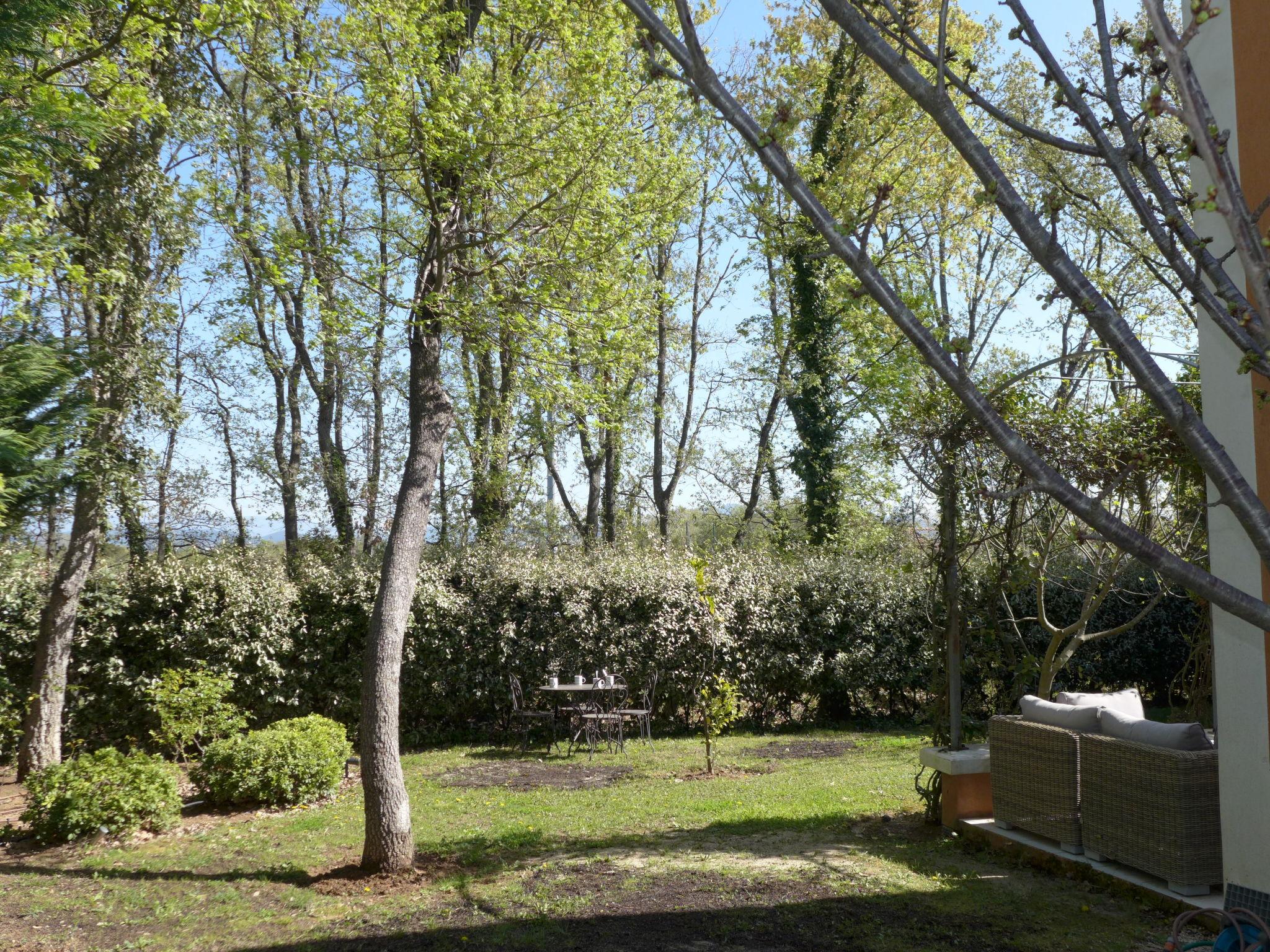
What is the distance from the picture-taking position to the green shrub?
6.63 meters

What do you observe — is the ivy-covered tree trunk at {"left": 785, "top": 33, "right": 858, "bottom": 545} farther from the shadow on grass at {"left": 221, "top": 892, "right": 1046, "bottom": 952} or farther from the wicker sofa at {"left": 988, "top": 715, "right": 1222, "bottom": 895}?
the shadow on grass at {"left": 221, "top": 892, "right": 1046, "bottom": 952}

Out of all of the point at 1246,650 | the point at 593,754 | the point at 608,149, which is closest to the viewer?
the point at 1246,650

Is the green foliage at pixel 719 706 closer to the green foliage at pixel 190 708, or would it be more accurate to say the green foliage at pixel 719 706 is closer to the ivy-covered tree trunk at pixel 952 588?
the ivy-covered tree trunk at pixel 952 588

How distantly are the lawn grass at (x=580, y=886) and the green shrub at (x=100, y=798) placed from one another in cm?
16

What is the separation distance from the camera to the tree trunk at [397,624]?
5934 millimetres

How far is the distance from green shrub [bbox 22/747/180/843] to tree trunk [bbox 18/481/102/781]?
1977 millimetres

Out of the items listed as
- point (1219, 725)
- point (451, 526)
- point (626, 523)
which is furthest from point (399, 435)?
point (1219, 725)

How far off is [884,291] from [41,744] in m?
9.69

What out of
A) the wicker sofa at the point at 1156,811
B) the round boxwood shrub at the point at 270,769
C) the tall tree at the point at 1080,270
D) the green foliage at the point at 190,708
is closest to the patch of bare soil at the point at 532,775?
the round boxwood shrub at the point at 270,769

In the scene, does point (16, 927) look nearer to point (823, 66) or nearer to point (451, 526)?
point (451, 526)

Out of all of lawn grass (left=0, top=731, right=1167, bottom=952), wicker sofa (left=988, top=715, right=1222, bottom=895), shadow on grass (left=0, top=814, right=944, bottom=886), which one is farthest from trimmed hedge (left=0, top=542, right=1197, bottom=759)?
wicker sofa (left=988, top=715, right=1222, bottom=895)

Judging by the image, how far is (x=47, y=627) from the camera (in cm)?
903

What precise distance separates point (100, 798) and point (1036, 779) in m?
6.71

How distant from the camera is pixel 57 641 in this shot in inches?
355
